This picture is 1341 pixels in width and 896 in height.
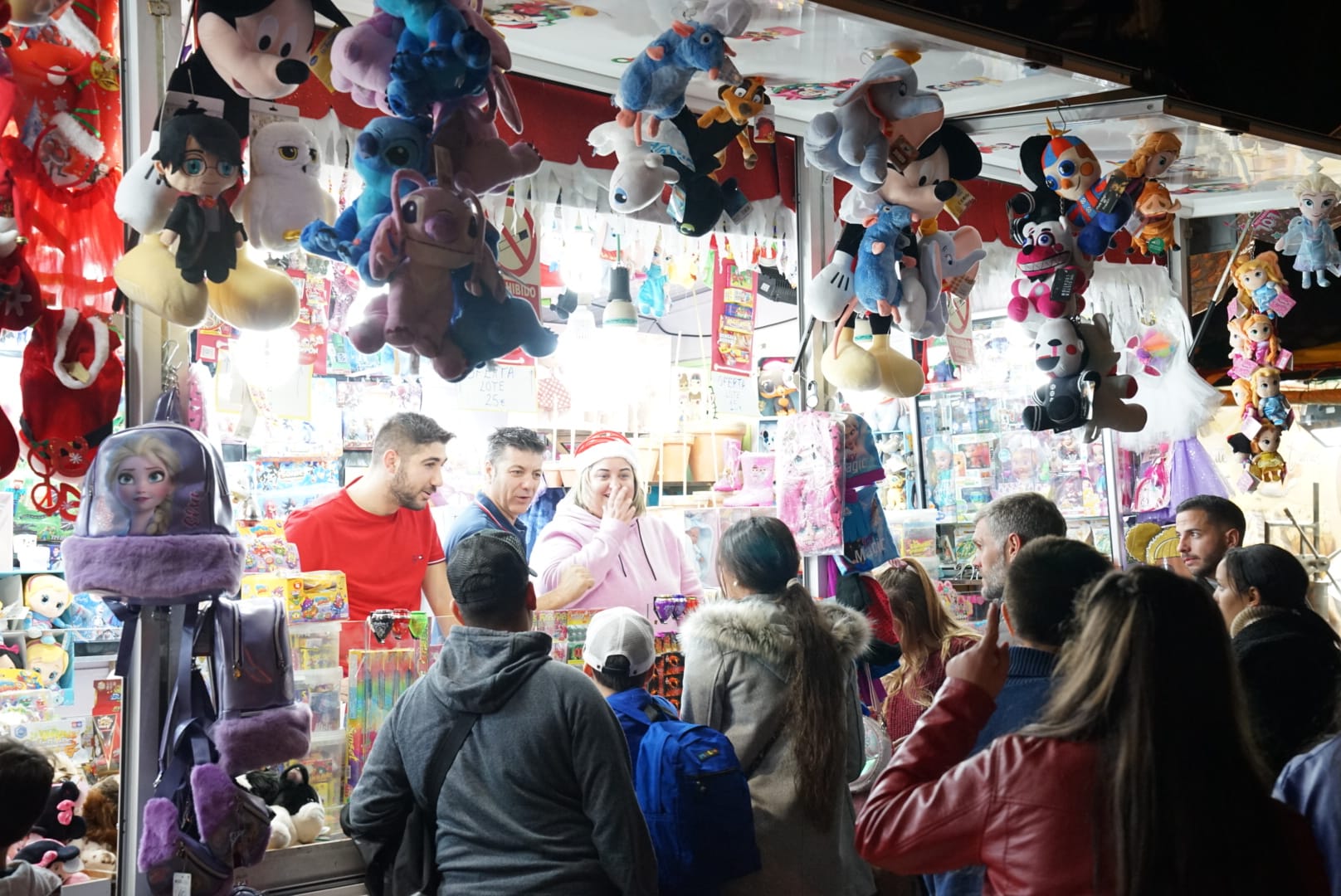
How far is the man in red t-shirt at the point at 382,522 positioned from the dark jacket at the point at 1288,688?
2345 mm

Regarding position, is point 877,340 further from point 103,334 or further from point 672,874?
point 103,334

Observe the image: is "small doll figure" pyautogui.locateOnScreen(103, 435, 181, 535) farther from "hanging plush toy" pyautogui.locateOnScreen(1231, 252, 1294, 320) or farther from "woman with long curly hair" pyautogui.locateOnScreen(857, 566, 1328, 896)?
"hanging plush toy" pyautogui.locateOnScreen(1231, 252, 1294, 320)

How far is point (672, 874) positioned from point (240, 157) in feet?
5.71

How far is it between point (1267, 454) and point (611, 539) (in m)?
3.11

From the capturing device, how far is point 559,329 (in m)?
4.29

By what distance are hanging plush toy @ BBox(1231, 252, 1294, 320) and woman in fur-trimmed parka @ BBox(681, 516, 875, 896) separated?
3.28 meters

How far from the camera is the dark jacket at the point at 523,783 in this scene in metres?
2.22

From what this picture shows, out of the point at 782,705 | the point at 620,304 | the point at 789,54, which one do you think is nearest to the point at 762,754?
the point at 782,705

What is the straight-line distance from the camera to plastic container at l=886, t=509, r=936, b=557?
16.6 ft

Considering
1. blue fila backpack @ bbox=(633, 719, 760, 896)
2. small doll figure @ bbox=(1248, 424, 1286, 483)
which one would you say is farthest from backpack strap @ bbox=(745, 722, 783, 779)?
small doll figure @ bbox=(1248, 424, 1286, 483)

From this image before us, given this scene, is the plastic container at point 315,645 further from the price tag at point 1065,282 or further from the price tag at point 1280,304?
the price tag at point 1280,304

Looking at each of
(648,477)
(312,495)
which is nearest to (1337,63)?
(648,477)

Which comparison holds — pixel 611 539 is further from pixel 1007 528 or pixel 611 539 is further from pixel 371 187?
pixel 371 187

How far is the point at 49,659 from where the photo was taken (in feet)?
12.4
